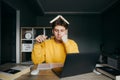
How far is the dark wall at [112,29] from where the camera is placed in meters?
5.65

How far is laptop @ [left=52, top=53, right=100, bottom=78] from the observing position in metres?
1.08

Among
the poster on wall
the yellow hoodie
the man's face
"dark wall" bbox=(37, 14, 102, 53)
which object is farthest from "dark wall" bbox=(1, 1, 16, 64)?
the man's face

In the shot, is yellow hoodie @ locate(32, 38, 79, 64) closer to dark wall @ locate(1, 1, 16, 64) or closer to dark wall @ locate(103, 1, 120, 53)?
dark wall @ locate(1, 1, 16, 64)

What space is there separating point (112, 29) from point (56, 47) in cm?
497

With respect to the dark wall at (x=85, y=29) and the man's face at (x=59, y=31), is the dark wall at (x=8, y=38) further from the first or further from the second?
the man's face at (x=59, y=31)

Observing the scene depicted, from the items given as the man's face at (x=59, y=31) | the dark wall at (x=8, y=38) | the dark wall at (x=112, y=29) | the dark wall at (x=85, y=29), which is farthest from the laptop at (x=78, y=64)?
the dark wall at (x=85, y=29)

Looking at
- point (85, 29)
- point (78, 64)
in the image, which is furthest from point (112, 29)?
point (78, 64)

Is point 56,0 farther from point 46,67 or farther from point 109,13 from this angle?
point 46,67

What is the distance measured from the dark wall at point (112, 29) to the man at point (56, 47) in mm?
4108

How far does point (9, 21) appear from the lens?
527 centimetres

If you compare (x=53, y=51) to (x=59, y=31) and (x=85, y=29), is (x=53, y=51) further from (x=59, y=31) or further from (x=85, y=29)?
(x=85, y=29)

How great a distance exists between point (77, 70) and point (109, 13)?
237 inches

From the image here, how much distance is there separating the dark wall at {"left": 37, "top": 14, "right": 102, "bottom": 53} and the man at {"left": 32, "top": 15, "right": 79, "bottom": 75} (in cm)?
593

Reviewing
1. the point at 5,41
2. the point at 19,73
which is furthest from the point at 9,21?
the point at 19,73
